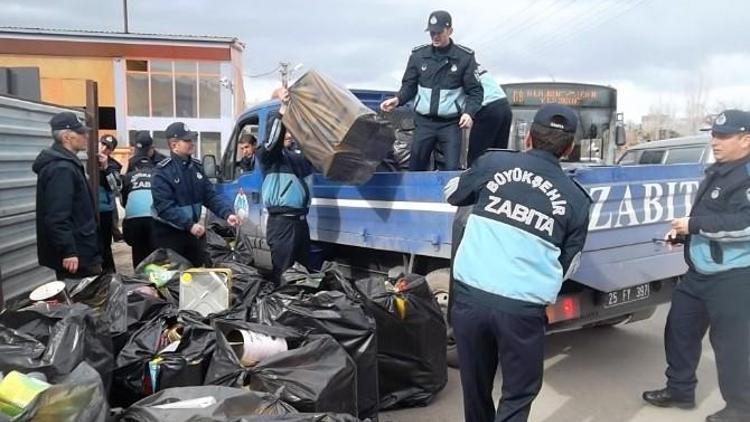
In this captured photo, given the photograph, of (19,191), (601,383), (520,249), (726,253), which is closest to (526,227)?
(520,249)

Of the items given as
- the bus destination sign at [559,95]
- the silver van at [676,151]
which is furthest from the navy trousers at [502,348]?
the bus destination sign at [559,95]

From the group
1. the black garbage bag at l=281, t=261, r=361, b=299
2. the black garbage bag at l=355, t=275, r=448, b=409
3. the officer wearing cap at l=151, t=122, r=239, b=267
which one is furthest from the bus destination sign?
the black garbage bag at l=281, t=261, r=361, b=299

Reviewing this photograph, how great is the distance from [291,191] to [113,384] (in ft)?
7.53

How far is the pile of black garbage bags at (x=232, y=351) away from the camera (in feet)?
7.95

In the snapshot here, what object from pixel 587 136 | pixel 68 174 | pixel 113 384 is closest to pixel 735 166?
pixel 113 384

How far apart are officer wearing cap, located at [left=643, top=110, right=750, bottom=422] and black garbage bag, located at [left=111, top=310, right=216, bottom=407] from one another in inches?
104

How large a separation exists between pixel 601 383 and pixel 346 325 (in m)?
2.05

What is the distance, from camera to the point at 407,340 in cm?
386

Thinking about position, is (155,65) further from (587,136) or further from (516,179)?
(516,179)

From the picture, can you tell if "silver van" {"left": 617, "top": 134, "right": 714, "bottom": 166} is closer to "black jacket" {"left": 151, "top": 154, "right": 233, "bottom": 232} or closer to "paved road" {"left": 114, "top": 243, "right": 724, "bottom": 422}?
"paved road" {"left": 114, "top": 243, "right": 724, "bottom": 422}

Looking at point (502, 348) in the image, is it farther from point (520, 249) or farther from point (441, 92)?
point (441, 92)

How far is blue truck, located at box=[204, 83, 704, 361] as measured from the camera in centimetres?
402

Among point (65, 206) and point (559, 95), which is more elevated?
point (559, 95)

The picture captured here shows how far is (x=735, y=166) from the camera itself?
363cm
